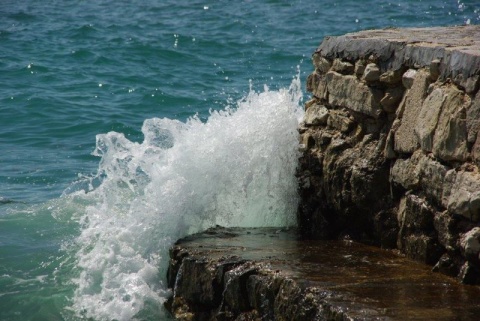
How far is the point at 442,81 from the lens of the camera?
200 inches

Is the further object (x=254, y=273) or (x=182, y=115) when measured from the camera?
(x=182, y=115)

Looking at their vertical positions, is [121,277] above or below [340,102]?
below

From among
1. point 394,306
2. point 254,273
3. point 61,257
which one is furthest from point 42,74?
point 394,306

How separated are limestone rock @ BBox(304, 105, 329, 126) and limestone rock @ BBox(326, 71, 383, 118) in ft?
0.39

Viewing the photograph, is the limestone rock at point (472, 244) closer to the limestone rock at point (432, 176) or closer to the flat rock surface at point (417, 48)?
the limestone rock at point (432, 176)

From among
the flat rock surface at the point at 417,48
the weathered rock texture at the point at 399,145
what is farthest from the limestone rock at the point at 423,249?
the flat rock surface at the point at 417,48

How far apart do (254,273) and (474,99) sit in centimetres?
154

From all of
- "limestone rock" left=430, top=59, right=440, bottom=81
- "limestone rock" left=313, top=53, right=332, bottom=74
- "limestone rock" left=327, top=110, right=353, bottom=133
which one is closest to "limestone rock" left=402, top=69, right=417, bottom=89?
"limestone rock" left=430, top=59, right=440, bottom=81

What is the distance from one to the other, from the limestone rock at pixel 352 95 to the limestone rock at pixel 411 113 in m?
0.27

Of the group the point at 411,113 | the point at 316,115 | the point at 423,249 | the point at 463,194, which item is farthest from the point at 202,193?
the point at 463,194

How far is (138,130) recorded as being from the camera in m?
11.6

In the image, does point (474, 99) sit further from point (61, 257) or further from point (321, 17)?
point (321, 17)

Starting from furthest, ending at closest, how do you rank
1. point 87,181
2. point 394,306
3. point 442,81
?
point 87,181 < point 442,81 < point 394,306

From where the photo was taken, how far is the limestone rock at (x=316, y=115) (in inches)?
249
